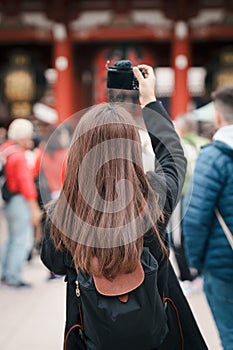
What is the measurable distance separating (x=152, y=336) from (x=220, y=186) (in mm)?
1053

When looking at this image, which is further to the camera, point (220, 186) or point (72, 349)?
point (220, 186)

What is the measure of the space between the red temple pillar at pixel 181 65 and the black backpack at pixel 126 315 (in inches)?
366

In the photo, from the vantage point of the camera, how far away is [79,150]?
1.84m

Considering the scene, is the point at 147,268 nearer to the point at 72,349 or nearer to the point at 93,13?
the point at 72,349

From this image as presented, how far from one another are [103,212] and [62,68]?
32.1ft

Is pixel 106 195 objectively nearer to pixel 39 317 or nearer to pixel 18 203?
pixel 39 317

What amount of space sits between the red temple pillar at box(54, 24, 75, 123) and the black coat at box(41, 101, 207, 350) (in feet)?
30.1

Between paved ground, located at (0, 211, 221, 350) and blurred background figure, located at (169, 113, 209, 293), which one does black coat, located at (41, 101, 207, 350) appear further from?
paved ground, located at (0, 211, 221, 350)

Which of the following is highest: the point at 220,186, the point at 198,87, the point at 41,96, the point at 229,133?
the point at 229,133

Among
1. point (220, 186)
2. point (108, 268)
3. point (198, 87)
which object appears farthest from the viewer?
point (198, 87)

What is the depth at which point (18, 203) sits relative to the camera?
548 cm

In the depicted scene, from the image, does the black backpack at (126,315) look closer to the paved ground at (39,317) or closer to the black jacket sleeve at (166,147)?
the black jacket sleeve at (166,147)

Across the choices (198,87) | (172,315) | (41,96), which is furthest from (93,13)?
(172,315)

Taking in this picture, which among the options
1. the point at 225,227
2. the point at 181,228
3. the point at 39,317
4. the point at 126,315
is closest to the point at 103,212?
the point at 126,315
